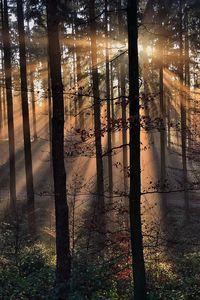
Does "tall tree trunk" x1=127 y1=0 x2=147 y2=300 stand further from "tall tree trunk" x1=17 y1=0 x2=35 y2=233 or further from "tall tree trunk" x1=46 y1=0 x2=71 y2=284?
"tall tree trunk" x1=17 y1=0 x2=35 y2=233

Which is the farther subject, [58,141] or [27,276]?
[27,276]

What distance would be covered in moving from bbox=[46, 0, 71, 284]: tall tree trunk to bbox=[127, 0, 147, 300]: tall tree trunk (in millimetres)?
2060

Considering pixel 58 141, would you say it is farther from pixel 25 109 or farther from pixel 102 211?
pixel 25 109

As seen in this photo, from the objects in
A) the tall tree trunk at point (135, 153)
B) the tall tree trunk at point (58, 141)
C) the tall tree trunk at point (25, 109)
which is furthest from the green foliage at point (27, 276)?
the tall tree trunk at point (25, 109)

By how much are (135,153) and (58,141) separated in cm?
227

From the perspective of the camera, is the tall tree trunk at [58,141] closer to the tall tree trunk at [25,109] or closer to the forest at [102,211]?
the forest at [102,211]

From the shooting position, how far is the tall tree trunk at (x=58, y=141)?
10945 mm

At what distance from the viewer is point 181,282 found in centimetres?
1231

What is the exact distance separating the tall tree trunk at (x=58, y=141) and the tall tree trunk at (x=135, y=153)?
2060mm

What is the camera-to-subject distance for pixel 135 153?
10.1 metres

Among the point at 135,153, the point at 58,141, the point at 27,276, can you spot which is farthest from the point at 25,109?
the point at 135,153

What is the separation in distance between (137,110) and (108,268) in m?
5.30

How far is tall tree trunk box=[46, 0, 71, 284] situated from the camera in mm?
10945

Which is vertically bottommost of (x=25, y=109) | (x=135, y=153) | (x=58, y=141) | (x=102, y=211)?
(x=102, y=211)
